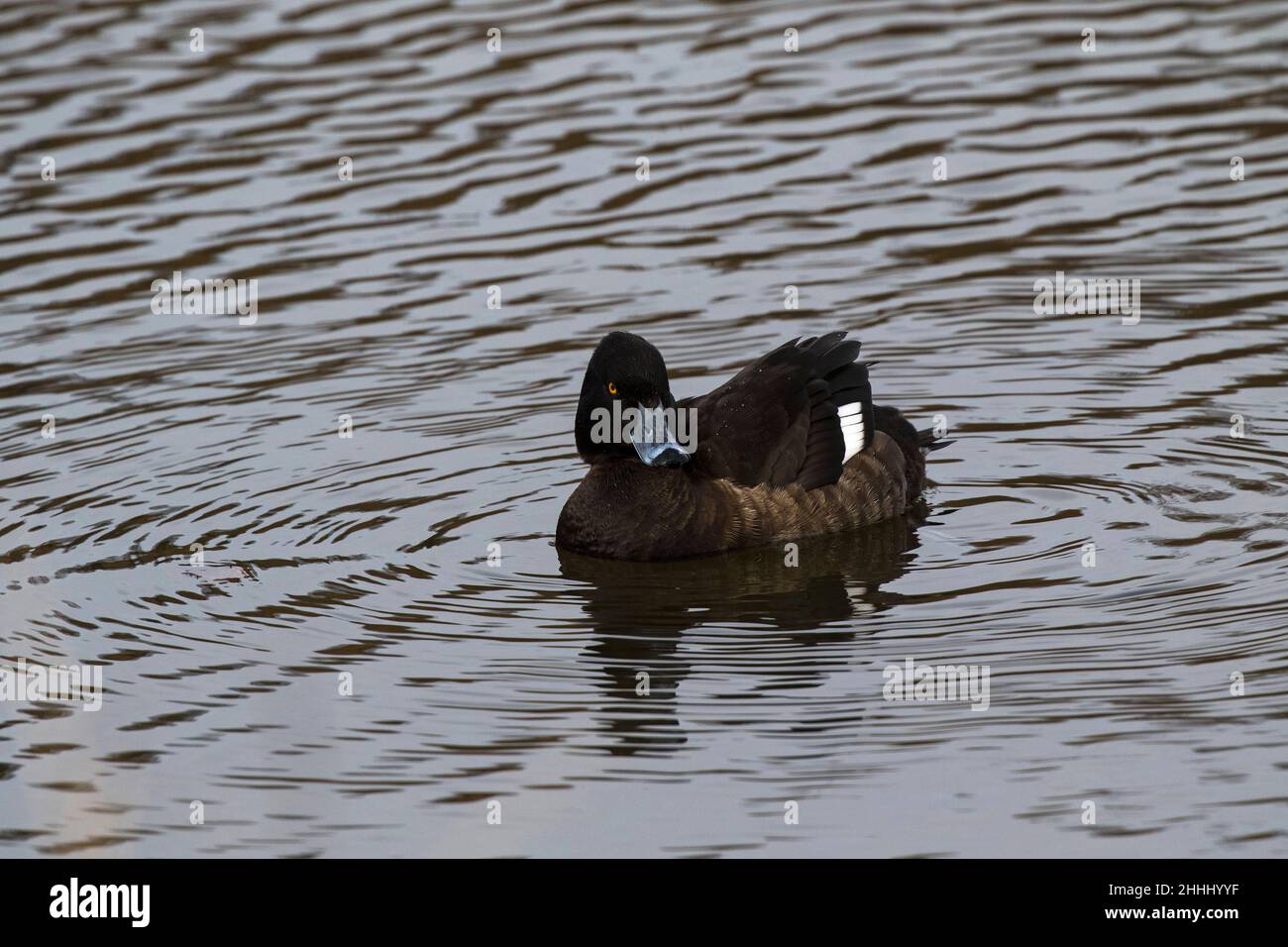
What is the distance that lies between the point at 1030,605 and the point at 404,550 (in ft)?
10.5

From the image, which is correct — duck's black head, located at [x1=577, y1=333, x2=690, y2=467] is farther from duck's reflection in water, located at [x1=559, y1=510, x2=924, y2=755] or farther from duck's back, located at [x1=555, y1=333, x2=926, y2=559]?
duck's reflection in water, located at [x1=559, y1=510, x2=924, y2=755]

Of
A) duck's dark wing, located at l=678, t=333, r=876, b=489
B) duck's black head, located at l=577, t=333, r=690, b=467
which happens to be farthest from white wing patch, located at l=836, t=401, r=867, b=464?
duck's black head, located at l=577, t=333, r=690, b=467

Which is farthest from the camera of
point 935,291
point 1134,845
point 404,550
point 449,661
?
point 935,291

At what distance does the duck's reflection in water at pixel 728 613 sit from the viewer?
9148 millimetres

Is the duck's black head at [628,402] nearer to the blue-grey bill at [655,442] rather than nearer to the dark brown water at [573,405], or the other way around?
the blue-grey bill at [655,442]

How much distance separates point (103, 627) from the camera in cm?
1013

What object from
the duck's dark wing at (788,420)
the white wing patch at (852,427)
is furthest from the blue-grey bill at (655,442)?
the white wing patch at (852,427)

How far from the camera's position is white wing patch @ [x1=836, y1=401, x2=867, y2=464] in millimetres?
11570

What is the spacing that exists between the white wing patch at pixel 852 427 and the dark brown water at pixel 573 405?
0.45 meters

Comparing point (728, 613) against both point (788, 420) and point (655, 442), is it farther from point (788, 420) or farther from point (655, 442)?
point (788, 420)

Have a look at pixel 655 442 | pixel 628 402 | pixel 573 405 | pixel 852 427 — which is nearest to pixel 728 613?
pixel 655 442
